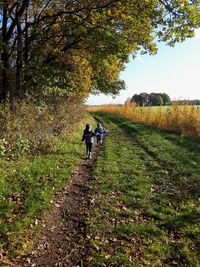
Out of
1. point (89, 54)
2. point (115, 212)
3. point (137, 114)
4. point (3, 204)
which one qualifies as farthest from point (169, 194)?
point (137, 114)

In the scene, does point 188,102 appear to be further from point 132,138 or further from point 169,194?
point 169,194

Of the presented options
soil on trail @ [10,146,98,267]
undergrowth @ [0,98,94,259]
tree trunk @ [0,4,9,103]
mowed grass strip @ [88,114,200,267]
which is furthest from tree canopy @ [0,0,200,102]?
soil on trail @ [10,146,98,267]

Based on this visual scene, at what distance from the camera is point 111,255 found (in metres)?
5.63

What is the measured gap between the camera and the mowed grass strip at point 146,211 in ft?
18.6

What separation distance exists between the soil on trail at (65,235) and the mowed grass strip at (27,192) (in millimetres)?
211

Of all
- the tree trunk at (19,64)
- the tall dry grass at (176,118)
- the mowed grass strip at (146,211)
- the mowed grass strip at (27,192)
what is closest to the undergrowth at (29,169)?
the mowed grass strip at (27,192)

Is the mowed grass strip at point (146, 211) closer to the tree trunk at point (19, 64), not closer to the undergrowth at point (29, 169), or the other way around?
the undergrowth at point (29, 169)

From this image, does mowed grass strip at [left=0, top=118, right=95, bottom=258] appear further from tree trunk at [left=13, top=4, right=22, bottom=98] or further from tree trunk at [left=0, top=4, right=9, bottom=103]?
tree trunk at [left=13, top=4, right=22, bottom=98]

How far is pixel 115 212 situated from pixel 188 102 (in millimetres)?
17470

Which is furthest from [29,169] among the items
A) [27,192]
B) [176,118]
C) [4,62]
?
[176,118]

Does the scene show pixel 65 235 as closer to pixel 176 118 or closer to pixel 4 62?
pixel 4 62

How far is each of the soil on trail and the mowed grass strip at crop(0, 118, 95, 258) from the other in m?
0.21

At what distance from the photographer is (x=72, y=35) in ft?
56.4

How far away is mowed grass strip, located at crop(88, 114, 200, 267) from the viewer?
566cm
